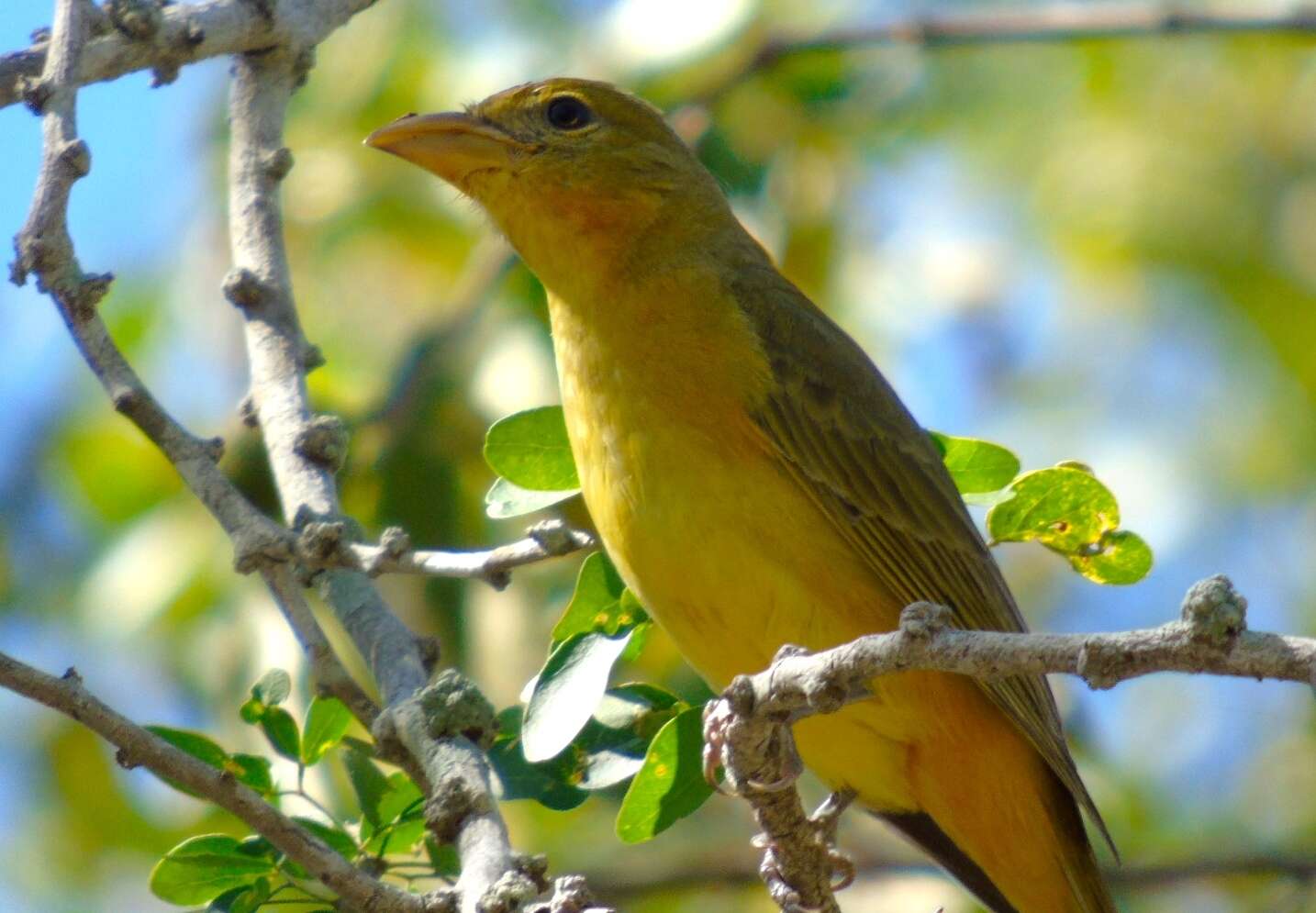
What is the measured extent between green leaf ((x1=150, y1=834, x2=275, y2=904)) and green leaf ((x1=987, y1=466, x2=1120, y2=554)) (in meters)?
1.73

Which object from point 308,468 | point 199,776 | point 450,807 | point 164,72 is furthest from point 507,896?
point 164,72

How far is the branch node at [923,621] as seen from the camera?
8.29 ft

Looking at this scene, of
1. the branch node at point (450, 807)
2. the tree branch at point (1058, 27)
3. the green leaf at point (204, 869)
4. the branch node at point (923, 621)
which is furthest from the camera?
the tree branch at point (1058, 27)

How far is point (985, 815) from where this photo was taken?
441 centimetres

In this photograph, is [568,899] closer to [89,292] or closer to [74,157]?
[89,292]

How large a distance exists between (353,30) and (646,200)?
2.57 meters

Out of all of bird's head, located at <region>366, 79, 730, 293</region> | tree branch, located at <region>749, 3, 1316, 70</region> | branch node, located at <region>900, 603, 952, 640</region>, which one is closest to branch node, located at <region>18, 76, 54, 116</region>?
bird's head, located at <region>366, 79, 730, 293</region>

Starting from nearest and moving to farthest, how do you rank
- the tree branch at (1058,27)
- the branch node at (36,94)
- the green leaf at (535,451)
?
the branch node at (36,94), the green leaf at (535,451), the tree branch at (1058,27)

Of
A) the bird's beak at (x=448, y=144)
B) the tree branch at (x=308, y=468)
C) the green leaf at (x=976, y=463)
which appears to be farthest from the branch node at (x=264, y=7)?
the green leaf at (x=976, y=463)

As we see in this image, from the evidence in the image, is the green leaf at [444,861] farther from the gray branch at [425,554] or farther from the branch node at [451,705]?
the gray branch at [425,554]

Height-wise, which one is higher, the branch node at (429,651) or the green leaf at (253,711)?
the branch node at (429,651)

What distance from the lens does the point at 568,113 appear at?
492cm

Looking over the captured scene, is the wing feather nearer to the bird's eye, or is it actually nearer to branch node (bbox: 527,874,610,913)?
the bird's eye

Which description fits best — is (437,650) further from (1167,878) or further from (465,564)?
(1167,878)
